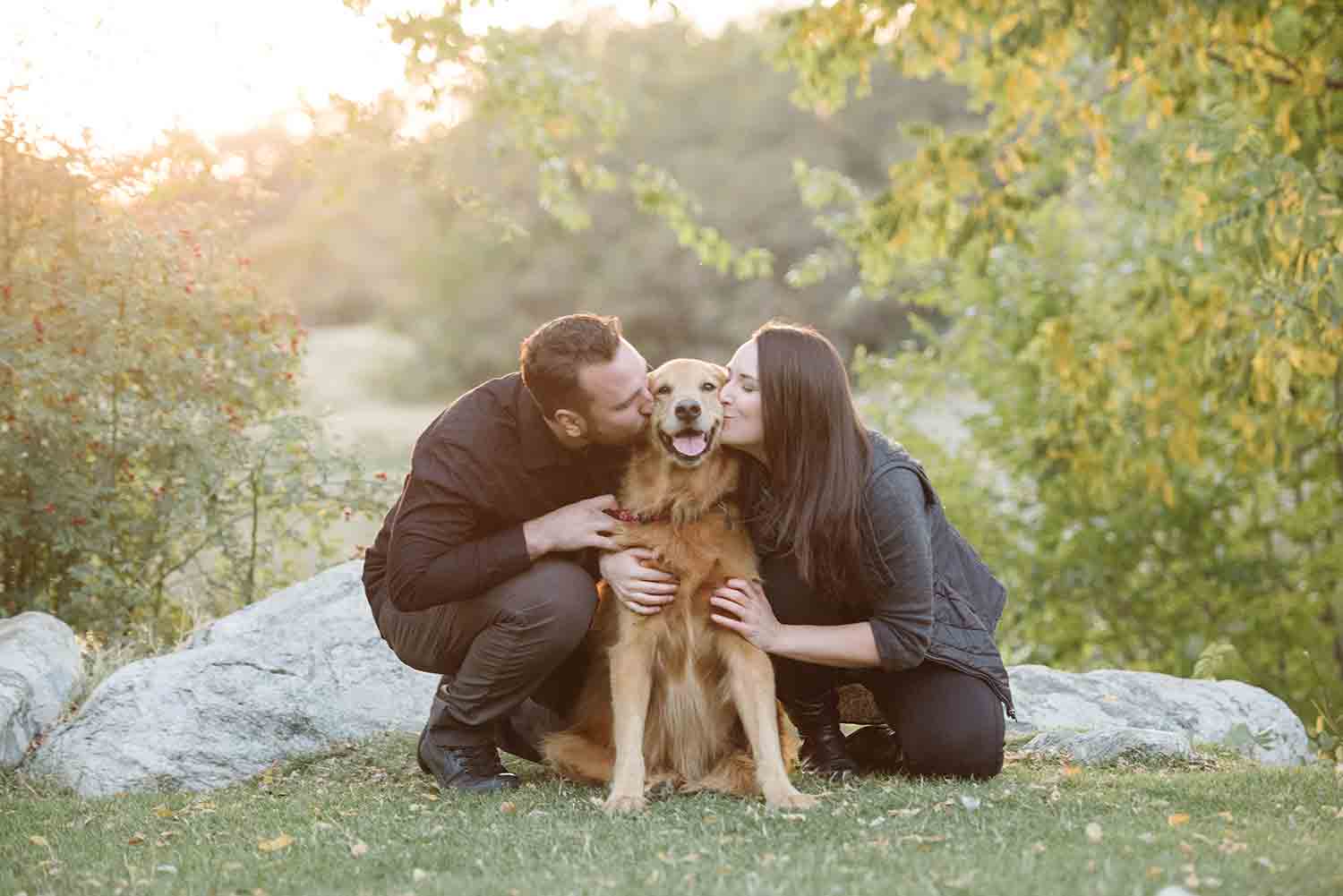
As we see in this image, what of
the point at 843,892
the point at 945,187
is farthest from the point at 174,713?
the point at 945,187

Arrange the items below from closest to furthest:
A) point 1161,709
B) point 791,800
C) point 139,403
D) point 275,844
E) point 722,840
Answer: point 722,840
point 275,844
point 791,800
point 1161,709
point 139,403

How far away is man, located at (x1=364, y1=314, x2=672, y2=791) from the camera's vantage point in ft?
13.2

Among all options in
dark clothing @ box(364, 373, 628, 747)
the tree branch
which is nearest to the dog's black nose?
dark clothing @ box(364, 373, 628, 747)

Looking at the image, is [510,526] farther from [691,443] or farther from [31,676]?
[31,676]

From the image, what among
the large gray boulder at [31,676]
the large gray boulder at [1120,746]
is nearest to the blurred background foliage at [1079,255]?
the large gray boulder at [31,676]

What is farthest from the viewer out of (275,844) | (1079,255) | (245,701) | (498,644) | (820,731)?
(1079,255)

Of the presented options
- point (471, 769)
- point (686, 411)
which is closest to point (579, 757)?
point (471, 769)

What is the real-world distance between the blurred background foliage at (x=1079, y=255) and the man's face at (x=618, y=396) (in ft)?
5.55

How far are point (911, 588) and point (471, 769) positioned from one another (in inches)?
58.5

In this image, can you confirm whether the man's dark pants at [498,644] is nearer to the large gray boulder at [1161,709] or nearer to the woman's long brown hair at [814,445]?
the woman's long brown hair at [814,445]

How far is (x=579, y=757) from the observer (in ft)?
13.9

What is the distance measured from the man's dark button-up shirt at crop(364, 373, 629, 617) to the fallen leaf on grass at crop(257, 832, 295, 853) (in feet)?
2.55

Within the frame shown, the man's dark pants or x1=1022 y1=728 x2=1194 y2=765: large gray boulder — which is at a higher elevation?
the man's dark pants

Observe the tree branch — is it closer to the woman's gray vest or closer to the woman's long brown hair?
the woman's gray vest
